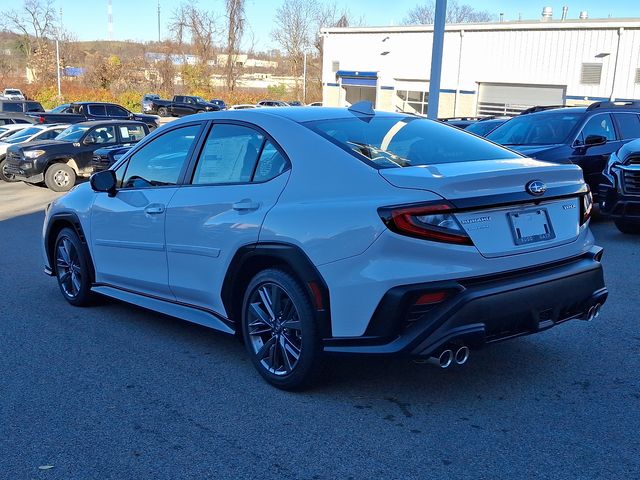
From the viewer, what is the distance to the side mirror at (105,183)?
207 inches

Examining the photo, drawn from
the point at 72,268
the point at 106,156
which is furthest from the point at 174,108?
the point at 72,268

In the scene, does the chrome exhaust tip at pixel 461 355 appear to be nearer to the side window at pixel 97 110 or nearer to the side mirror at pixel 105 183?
the side mirror at pixel 105 183

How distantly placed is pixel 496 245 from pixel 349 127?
1.29m

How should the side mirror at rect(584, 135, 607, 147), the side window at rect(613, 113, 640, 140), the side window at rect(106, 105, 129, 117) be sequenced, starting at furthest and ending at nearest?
the side window at rect(106, 105, 129, 117)
the side window at rect(613, 113, 640, 140)
the side mirror at rect(584, 135, 607, 147)

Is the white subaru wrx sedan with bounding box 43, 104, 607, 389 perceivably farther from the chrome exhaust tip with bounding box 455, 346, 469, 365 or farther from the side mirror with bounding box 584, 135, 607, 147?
the side mirror with bounding box 584, 135, 607, 147

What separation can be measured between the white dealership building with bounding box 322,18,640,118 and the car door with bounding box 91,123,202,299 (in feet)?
111

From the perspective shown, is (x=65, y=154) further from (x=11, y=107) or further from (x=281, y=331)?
(x=11, y=107)

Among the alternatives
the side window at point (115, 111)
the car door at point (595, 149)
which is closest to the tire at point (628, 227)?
the car door at point (595, 149)

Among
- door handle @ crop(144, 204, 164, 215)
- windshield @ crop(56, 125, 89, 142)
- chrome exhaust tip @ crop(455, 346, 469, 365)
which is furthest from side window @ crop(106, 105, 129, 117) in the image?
chrome exhaust tip @ crop(455, 346, 469, 365)

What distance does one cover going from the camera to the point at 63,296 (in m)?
6.26

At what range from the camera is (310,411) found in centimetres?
375

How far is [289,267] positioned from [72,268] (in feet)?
9.74

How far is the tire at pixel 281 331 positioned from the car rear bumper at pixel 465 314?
0.17 meters

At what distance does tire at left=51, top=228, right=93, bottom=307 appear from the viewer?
5.78 m
